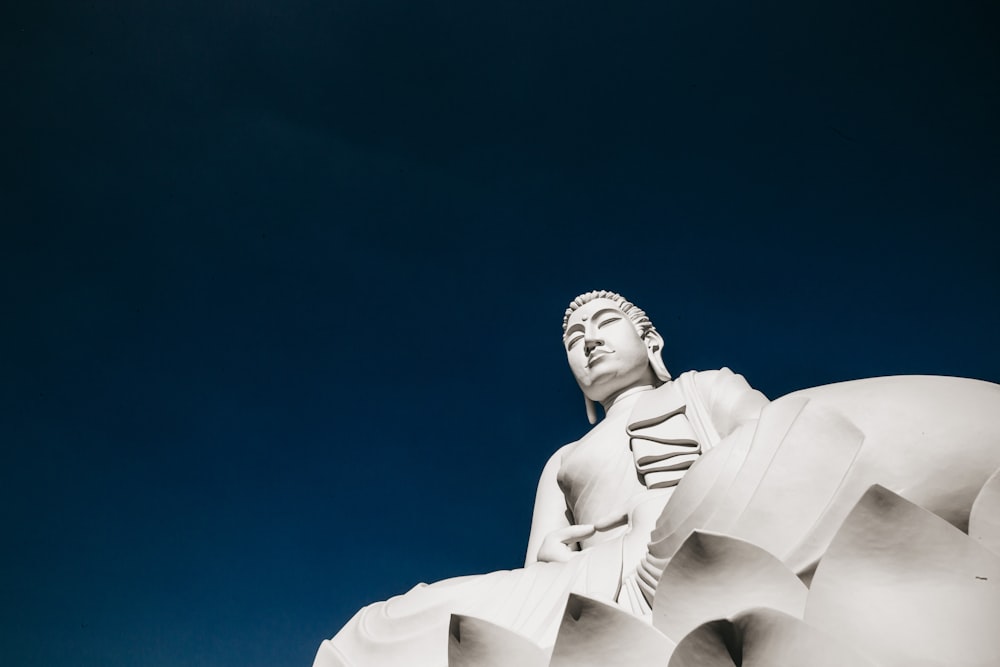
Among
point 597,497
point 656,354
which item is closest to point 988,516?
point 597,497

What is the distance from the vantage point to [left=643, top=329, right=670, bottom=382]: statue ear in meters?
4.97

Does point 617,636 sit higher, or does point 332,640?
point 332,640

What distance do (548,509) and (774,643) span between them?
312 cm

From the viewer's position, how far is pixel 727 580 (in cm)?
188

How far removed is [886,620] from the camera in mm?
1682

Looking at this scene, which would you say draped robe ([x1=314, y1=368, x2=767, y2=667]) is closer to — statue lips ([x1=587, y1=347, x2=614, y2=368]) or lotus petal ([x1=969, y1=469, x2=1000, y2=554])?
statue lips ([x1=587, y1=347, x2=614, y2=368])

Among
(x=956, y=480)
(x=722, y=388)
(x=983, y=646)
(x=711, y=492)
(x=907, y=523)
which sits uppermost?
(x=722, y=388)

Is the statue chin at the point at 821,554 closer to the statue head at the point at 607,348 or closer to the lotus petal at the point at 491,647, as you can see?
the lotus petal at the point at 491,647

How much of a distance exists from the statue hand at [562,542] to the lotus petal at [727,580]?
1622mm

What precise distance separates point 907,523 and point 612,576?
1408 mm

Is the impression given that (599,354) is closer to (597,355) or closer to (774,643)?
(597,355)

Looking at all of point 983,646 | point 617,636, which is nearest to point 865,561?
point 983,646

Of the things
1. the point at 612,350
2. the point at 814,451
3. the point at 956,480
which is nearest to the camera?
the point at 956,480

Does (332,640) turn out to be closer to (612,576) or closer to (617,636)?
(612,576)
